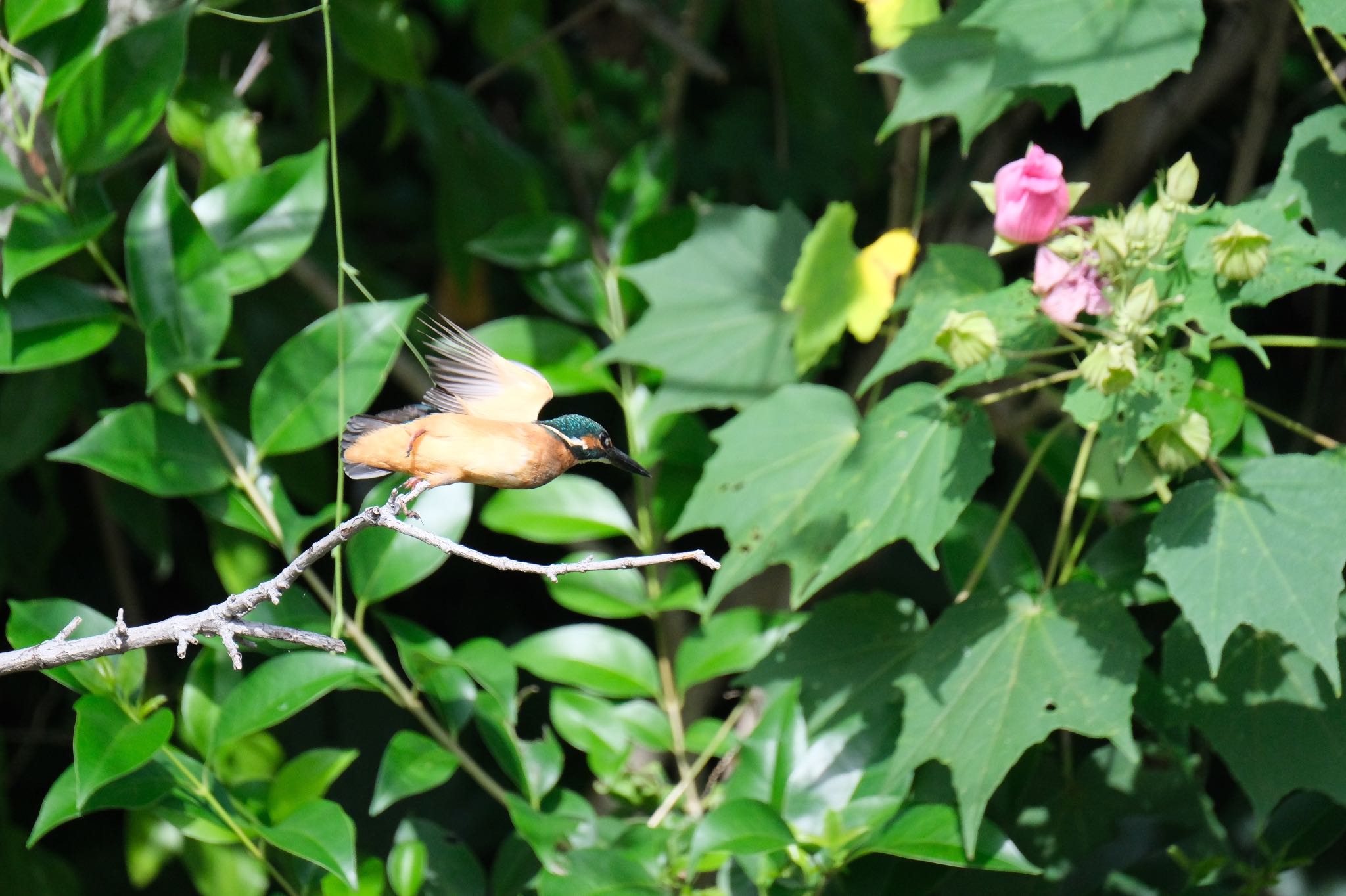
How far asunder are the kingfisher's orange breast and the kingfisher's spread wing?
3 cm

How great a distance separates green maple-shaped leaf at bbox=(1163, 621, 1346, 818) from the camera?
47.5 inches

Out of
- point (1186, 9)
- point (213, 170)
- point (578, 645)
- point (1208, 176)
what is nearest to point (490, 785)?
point (578, 645)

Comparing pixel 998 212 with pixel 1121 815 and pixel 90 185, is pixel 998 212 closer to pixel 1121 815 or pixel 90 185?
pixel 1121 815

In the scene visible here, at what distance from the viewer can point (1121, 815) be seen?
149 centimetres

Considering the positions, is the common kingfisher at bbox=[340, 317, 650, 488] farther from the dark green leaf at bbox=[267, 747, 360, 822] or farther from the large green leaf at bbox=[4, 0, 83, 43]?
the large green leaf at bbox=[4, 0, 83, 43]

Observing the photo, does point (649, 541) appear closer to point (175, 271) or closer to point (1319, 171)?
point (175, 271)

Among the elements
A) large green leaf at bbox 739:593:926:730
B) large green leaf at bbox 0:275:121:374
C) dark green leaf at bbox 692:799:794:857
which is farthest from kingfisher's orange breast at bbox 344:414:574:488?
large green leaf at bbox 0:275:121:374

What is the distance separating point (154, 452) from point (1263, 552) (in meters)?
1.08

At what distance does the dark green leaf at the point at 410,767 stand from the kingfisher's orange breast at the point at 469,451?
656 mm

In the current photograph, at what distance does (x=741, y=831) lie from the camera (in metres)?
1.23

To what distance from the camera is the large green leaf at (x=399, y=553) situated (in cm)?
133

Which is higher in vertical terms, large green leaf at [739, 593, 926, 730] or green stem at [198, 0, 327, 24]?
green stem at [198, 0, 327, 24]

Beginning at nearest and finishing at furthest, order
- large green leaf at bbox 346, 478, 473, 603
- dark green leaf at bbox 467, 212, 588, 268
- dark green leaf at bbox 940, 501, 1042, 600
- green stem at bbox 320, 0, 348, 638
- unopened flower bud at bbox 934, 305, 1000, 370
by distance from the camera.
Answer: green stem at bbox 320, 0, 348, 638
unopened flower bud at bbox 934, 305, 1000, 370
large green leaf at bbox 346, 478, 473, 603
dark green leaf at bbox 940, 501, 1042, 600
dark green leaf at bbox 467, 212, 588, 268

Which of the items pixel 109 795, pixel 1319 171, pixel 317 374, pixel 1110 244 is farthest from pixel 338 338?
pixel 1319 171
